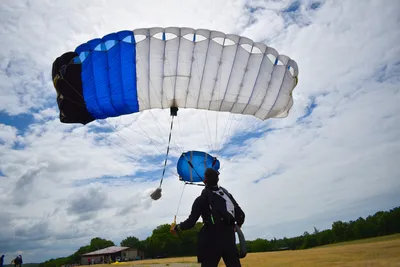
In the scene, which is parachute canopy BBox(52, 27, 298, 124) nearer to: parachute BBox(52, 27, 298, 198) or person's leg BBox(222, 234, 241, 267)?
→ parachute BBox(52, 27, 298, 198)

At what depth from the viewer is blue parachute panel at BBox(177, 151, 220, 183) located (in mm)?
11680

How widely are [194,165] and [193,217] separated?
7.40 meters

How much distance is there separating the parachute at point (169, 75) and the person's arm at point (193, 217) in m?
7.27

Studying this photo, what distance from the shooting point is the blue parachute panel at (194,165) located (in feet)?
38.3

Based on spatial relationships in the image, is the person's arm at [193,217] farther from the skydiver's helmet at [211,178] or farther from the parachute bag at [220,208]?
the skydiver's helmet at [211,178]

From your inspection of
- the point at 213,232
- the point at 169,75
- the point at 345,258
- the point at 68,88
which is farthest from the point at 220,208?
the point at 345,258

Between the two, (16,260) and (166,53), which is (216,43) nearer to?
(166,53)

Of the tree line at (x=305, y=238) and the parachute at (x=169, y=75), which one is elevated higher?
the parachute at (x=169, y=75)

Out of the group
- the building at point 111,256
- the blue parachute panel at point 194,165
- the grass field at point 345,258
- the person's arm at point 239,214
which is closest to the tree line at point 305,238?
the building at point 111,256

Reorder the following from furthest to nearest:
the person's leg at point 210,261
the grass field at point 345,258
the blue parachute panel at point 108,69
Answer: the blue parachute panel at point 108,69
the grass field at point 345,258
the person's leg at point 210,261

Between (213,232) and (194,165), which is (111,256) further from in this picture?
(213,232)

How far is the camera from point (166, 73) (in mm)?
11422

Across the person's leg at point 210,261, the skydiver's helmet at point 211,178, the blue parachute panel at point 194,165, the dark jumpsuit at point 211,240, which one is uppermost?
the blue parachute panel at point 194,165

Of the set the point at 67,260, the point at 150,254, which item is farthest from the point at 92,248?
the point at 150,254
